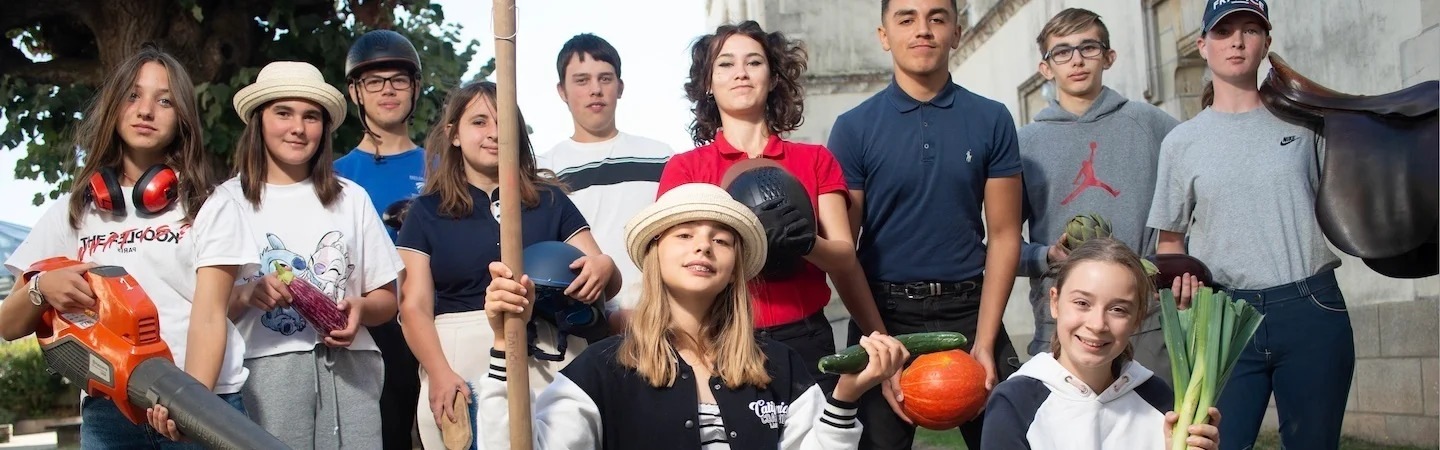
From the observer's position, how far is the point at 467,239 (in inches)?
195

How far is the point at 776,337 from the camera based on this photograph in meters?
4.51

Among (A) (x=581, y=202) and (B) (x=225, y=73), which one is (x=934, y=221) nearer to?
(A) (x=581, y=202)

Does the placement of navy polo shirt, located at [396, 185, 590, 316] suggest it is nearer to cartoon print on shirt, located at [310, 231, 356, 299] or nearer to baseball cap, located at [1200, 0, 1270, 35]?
cartoon print on shirt, located at [310, 231, 356, 299]

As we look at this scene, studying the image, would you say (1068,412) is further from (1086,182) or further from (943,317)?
(1086,182)

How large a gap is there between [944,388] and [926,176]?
3.04 feet

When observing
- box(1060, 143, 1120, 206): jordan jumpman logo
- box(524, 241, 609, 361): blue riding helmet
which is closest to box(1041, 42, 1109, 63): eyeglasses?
box(1060, 143, 1120, 206): jordan jumpman logo

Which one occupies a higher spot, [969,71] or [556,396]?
[969,71]

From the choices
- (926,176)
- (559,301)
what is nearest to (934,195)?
(926,176)

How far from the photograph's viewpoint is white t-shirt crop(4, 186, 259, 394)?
4.34 m

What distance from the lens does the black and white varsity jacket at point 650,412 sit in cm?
350

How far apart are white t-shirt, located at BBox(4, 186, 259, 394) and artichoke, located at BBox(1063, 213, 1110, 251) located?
105 inches

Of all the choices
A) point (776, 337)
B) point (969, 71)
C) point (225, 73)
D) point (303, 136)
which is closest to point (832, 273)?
point (776, 337)

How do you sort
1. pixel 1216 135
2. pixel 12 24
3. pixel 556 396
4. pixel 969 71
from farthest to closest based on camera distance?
pixel 969 71
pixel 12 24
pixel 1216 135
pixel 556 396

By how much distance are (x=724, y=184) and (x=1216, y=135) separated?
1.91 meters
